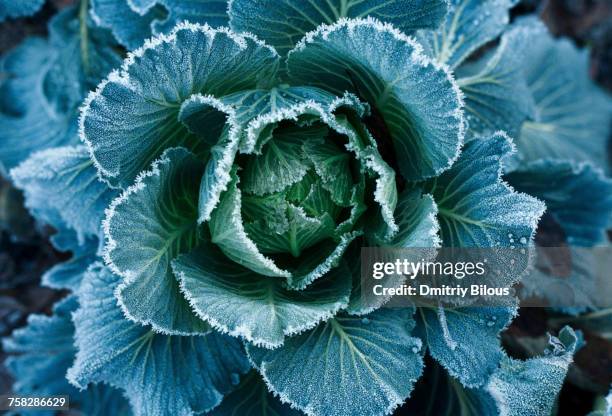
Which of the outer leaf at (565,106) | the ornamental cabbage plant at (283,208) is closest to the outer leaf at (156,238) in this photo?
the ornamental cabbage plant at (283,208)

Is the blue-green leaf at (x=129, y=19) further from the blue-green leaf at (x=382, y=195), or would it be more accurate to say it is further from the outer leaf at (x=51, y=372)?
the outer leaf at (x=51, y=372)

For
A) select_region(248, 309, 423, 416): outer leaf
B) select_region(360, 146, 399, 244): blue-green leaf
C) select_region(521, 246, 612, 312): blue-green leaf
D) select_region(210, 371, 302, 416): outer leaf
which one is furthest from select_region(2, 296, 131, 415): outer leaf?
select_region(521, 246, 612, 312): blue-green leaf

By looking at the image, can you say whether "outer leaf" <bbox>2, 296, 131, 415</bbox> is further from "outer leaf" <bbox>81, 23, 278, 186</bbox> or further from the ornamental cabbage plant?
"outer leaf" <bbox>81, 23, 278, 186</bbox>

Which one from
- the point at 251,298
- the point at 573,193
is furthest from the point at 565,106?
the point at 251,298

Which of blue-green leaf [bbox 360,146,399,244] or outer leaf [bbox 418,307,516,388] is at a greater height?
blue-green leaf [bbox 360,146,399,244]

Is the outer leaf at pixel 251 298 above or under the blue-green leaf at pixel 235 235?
under

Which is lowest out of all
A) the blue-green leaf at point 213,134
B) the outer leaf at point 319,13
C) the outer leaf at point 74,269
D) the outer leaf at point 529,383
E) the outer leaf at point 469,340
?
the outer leaf at point 529,383

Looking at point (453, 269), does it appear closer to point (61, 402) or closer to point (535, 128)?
point (535, 128)
